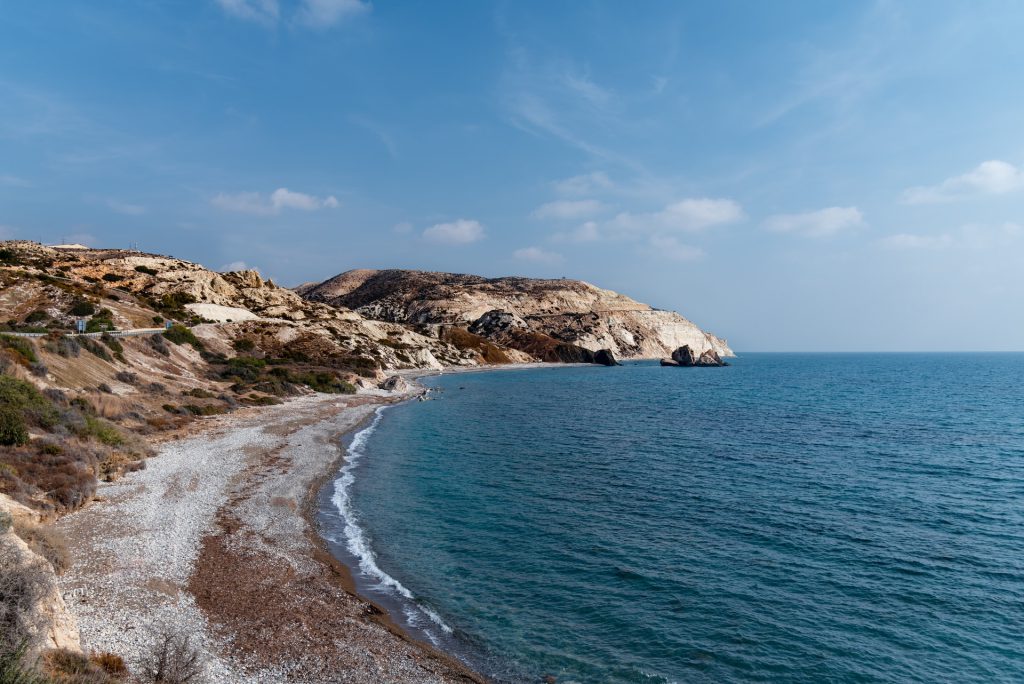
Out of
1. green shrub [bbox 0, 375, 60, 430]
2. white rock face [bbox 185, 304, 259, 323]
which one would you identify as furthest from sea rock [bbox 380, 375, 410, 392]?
green shrub [bbox 0, 375, 60, 430]

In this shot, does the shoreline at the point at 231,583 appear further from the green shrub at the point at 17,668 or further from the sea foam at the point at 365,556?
the green shrub at the point at 17,668

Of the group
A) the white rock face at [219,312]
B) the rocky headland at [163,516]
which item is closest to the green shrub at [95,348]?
the rocky headland at [163,516]

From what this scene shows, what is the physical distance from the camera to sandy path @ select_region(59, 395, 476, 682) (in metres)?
12.3

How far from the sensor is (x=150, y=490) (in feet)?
74.4

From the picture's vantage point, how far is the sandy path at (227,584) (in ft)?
40.4

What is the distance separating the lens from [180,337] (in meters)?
63.6

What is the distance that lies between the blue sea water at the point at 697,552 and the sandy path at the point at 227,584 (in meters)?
1.44

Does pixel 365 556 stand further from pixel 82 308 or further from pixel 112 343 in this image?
pixel 82 308

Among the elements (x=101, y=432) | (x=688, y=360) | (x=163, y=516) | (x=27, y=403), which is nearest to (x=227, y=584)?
(x=163, y=516)

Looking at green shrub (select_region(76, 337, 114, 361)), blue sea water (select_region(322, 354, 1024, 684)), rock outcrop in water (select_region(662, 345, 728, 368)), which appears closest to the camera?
blue sea water (select_region(322, 354, 1024, 684))

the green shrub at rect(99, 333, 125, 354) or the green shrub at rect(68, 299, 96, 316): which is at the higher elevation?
the green shrub at rect(68, 299, 96, 316)

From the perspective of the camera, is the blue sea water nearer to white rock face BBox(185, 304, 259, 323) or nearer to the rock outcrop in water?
white rock face BBox(185, 304, 259, 323)

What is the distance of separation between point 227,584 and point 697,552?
15.0m

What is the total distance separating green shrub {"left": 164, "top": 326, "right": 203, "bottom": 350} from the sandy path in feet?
132
